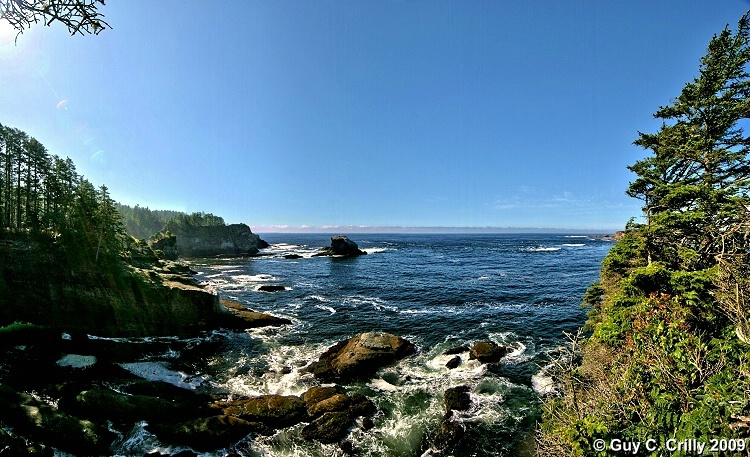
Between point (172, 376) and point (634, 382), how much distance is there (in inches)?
983

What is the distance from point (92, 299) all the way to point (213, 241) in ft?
287

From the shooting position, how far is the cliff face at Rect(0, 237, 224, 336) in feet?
83.8

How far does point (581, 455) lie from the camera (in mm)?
7598

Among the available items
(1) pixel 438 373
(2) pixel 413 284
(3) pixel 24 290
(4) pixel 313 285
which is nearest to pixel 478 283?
(2) pixel 413 284

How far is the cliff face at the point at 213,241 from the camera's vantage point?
4137 inches

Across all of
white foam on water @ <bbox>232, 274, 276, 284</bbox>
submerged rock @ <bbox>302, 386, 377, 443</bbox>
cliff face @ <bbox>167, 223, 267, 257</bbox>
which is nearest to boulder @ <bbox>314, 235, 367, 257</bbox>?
cliff face @ <bbox>167, 223, 267, 257</bbox>

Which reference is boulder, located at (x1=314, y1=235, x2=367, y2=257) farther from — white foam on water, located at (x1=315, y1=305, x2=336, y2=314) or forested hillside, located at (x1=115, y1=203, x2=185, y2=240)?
forested hillside, located at (x1=115, y1=203, x2=185, y2=240)

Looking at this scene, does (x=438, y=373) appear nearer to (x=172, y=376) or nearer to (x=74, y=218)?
(x=172, y=376)

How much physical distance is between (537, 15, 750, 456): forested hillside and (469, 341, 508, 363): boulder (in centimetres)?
509

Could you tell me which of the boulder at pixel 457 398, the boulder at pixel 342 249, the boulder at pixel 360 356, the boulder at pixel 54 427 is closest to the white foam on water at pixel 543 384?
the boulder at pixel 457 398

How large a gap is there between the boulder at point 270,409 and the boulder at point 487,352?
12.9 meters

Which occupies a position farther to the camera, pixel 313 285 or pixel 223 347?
pixel 313 285

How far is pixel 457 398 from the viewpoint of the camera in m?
16.8

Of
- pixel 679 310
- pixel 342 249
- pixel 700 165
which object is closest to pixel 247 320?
pixel 679 310
